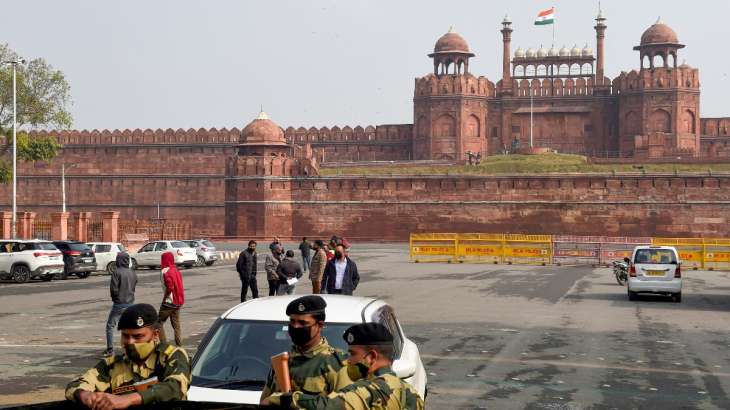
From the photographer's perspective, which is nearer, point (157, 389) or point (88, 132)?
point (157, 389)

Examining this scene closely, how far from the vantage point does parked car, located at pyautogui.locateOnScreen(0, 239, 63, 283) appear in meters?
25.0

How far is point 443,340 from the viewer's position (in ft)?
42.0

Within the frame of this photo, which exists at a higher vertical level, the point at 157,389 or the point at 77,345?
the point at 157,389

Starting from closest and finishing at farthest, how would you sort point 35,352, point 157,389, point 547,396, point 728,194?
1. point 157,389
2. point 547,396
3. point 35,352
4. point 728,194

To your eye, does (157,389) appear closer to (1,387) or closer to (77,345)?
(1,387)

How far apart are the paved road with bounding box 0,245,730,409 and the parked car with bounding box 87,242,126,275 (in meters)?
4.51

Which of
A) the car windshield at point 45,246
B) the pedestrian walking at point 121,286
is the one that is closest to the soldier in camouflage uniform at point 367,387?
the pedestrian walking at point 121,286

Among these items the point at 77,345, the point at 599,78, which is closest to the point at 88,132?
the point at 599,78

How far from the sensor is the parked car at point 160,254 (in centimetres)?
3194

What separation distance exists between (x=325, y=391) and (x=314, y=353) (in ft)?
0.55

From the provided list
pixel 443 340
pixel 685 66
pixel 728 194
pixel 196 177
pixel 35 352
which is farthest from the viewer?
pixel 196 177

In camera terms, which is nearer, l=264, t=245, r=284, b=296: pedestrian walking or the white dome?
l=264, t=245, r=284, b=296: pedestrian walking

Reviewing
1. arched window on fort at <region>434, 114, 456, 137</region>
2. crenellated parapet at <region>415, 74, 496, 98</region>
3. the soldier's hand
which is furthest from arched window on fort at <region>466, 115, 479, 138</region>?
the soldier's hand

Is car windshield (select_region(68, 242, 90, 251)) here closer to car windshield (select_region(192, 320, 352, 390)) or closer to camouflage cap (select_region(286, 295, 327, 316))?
car windshield (select_region(192, 320, 352, 390))
